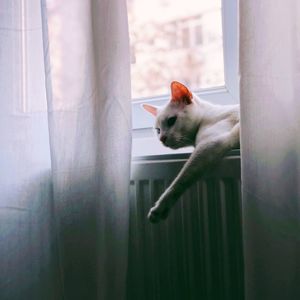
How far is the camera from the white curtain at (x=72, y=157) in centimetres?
85

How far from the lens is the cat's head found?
965 millimetres

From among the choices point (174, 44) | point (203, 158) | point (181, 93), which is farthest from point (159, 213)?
point (174, 44)

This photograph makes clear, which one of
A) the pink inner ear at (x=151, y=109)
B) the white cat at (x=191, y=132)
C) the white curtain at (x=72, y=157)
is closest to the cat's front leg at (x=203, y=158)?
the white cat at (x=191, y=132)

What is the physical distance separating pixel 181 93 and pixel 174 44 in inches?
8.4

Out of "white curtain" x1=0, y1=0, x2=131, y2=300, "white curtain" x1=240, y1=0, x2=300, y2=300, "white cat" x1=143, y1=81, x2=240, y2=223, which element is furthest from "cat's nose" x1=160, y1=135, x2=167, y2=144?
"white curtain" x1=240, y1=0, x2=300, y2=300

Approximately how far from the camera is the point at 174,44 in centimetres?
111

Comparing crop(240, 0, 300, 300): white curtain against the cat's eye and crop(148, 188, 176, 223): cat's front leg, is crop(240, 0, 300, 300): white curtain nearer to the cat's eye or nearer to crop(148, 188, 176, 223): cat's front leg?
crop(148, 188, 176, 223): cat's front leg

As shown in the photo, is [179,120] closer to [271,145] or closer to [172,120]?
[172,120]

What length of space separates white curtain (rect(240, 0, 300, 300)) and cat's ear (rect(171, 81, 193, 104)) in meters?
0.26

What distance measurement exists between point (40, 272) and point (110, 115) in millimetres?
378

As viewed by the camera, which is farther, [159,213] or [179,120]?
[179,120]

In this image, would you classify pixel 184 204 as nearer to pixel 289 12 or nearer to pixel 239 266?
pixel 239 266

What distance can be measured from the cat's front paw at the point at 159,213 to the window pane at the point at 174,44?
15.0 inches

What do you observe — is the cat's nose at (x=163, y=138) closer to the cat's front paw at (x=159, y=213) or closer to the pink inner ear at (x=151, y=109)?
the pink inner ear at (x=151, y=109)
